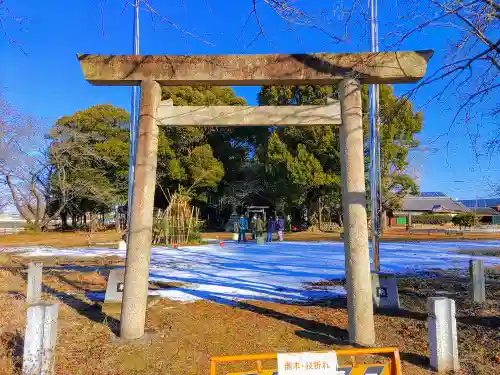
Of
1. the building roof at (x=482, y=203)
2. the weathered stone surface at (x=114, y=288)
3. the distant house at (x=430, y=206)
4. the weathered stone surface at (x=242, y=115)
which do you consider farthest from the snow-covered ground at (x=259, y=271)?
the building roof at (x=482, y=203)

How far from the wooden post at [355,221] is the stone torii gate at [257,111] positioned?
13mm

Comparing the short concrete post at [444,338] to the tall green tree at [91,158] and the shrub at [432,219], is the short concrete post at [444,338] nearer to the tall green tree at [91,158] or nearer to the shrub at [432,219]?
the tall green tree at [91,158]

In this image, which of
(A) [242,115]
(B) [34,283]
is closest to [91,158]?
(B) [34,283]

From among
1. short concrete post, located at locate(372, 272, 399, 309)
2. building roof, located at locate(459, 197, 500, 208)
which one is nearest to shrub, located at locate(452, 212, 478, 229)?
building roof, located at locate(459, 197, 500, 208)

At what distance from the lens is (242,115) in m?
6.11

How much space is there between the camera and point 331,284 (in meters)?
10.1

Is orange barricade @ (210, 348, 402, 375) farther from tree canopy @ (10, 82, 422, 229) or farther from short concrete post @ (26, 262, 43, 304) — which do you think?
tree canopy @ (10, 82, 422, 229)

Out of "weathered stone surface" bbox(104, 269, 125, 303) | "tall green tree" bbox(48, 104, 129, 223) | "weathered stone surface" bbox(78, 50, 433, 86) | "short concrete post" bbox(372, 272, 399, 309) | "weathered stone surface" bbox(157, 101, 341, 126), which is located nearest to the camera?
"weathered stone surface" bbox(78, 50, 433, 86)

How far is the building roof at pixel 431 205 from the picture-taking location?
57344 mm

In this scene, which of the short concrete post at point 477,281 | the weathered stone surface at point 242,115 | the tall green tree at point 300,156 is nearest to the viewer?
the weathered stone surface at point 242,115

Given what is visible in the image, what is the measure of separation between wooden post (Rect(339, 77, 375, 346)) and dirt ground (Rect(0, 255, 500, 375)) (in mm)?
418

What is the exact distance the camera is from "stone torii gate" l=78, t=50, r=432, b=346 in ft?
18.4

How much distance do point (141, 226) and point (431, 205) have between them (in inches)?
2359

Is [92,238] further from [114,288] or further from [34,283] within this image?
[114,288]
